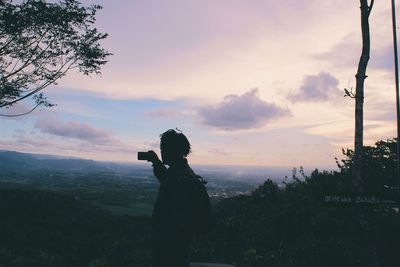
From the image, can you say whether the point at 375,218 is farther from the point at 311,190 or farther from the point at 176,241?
the point at 176,241

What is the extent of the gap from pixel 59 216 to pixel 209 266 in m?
49.5

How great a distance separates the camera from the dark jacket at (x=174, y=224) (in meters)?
3.65

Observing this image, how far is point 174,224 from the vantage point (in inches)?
144

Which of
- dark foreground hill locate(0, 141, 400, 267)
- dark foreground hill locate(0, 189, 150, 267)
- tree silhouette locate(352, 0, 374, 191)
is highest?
tree silhouette locate(352, 0, 374, 191)

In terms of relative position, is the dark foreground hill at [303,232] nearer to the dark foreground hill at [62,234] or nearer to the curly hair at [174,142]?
the dark foreground hill at [62,234]

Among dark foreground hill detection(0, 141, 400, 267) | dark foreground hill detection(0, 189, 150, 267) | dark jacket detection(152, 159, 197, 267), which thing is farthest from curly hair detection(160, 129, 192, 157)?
dark foreground hill detection(0, 189, 150, 267)

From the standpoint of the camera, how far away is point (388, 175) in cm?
1593

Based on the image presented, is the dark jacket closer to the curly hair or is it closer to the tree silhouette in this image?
the curly hair

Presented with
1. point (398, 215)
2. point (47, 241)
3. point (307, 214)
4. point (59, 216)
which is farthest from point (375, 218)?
point (59, 216)

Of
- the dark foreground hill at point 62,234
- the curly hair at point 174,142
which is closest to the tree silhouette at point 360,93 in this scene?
the dark foreground hill at point 62,234

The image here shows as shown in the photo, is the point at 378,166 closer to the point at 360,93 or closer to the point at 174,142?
the point at 360,93

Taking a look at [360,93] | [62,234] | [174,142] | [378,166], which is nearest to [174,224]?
[174,142]

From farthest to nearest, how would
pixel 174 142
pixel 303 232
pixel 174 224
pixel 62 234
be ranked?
pixel 62 234 < pixel 303 232 < pixel 174 142 < pixel 174 224

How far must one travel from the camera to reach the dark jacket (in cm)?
365
